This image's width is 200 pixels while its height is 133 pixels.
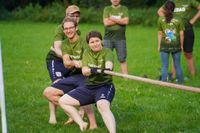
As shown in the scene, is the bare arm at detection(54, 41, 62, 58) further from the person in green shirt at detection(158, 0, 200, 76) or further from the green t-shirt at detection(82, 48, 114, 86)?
the person in green shirt at detection(158, 0, 200, 76)

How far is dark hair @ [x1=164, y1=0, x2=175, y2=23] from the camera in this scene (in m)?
10.9

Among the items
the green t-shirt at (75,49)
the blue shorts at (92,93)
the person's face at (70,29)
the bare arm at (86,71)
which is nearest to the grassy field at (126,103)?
the blue shorts at (92,93)

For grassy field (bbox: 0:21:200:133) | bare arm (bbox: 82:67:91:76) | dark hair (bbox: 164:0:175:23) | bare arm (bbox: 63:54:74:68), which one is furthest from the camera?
dark hair (bbox: 164:0:175:23)

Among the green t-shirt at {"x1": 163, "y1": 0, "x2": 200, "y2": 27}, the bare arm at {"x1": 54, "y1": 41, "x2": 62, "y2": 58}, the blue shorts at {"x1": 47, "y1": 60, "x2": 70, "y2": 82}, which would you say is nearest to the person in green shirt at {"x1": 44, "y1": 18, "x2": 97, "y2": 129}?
the bare arm at {"x1": 54, "y1": 41, "x2": 62, "y2": 58}

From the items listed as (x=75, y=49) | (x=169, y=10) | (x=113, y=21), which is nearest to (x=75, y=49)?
(x=75, y=49)

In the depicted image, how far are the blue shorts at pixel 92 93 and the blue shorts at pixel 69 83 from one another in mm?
370

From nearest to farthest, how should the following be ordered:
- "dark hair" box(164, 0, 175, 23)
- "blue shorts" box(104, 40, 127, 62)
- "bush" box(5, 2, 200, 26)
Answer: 1. "dark hair" box(164, 0, 175, 23)
2. "blue shorts" box(104, 40, 127, 62)
3. "bush" box(5, 2, 200, 26)

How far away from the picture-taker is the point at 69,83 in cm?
833

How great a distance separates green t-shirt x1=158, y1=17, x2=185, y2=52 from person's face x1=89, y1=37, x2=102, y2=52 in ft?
12.5

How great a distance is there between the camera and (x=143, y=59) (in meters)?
17.0

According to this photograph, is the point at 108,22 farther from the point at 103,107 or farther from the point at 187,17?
the point at 103,107

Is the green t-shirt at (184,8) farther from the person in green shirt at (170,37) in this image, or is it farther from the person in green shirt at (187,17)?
the person in green shirt at (170,37)

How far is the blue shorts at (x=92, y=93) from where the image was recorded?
25.2 feet

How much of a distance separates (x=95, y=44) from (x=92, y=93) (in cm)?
70
